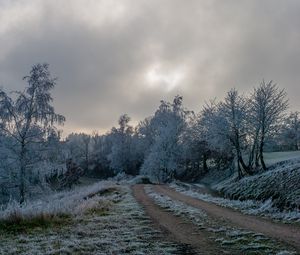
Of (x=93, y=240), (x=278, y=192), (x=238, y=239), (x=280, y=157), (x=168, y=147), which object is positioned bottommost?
(x=238, y=239)

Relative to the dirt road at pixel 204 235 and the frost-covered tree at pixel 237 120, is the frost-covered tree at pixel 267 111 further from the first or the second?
the dirt road at pixel 204 235

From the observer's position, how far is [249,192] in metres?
31.5

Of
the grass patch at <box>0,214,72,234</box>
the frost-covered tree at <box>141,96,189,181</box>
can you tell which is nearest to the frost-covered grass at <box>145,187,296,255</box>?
the grass patch at <box>0,214,72,234</box>

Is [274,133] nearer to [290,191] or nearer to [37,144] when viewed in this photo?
[290,191]

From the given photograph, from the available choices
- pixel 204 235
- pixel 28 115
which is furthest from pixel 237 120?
pixel 204 235

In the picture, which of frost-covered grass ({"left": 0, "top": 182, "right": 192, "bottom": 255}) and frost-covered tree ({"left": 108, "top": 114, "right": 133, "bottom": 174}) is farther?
frost-covered tree ({"left": 108, "top": 114, "right": 133, "bottom": 174})

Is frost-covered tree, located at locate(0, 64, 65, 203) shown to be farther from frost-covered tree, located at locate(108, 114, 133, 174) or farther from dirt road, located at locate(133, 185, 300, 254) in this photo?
frost-covered tree, located at locate(108, 114, 133, 174)

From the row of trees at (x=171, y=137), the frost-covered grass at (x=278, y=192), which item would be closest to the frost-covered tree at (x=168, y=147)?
the row of trees at (x=171, y=137)

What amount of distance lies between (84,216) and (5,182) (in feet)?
46.8

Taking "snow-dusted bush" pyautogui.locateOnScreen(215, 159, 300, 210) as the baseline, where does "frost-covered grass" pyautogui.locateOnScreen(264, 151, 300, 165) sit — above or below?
above

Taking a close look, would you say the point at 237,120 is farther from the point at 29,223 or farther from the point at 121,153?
the point at 121,153

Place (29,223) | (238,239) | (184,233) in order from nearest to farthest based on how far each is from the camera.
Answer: (238,239), (184,233), (29,223)

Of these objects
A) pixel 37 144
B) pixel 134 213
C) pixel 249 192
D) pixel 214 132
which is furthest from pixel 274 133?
pixel 134 213

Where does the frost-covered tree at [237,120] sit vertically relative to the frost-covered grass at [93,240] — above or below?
above
